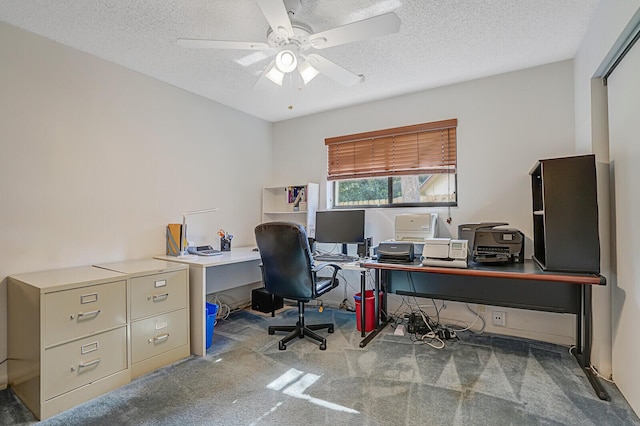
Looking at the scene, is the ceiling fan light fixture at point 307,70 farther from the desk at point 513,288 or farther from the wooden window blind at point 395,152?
the desk at point 513,288

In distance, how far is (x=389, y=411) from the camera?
5.65 feet

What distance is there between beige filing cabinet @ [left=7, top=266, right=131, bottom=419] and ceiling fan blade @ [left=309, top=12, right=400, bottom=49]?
1.97 m

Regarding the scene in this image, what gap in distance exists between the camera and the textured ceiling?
74.3 inches

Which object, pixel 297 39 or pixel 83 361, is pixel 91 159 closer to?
pixel 83 361

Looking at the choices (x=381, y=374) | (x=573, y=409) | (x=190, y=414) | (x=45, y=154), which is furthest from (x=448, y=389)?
(x=45, y=154)

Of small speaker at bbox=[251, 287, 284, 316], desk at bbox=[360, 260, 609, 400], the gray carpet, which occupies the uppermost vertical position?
desk at bbox=[360, 260, 609, 400]

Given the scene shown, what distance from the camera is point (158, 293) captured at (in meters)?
2.24

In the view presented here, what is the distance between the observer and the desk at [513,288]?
2013 mm

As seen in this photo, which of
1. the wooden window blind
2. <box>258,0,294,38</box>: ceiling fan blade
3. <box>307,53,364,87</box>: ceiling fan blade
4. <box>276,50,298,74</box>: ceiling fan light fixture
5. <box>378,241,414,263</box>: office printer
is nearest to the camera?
<box>258,0,294,38</box>: ceiling fan blade

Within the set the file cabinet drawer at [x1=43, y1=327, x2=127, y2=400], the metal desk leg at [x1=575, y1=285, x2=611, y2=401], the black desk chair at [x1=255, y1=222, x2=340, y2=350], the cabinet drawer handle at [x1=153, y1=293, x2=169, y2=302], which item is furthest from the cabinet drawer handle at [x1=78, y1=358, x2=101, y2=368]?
the metal desk leg at [x1=575, y1=285, x2=611, y2=401]

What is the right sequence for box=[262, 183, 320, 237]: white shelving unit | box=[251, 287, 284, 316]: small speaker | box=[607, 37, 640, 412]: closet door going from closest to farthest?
box=[607, 37, 640, 412]: closet door → box=[251, 287, 284, 316]: small speaker → box=[262, 183, 320, 237]: white shelving unit

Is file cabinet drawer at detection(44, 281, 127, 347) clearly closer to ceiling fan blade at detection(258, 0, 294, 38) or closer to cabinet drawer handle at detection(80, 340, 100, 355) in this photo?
cabinet drawer handle at detection(80, 340, 100, 355)

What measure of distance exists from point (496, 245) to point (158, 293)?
2.55m

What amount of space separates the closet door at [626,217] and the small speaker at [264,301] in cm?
274
